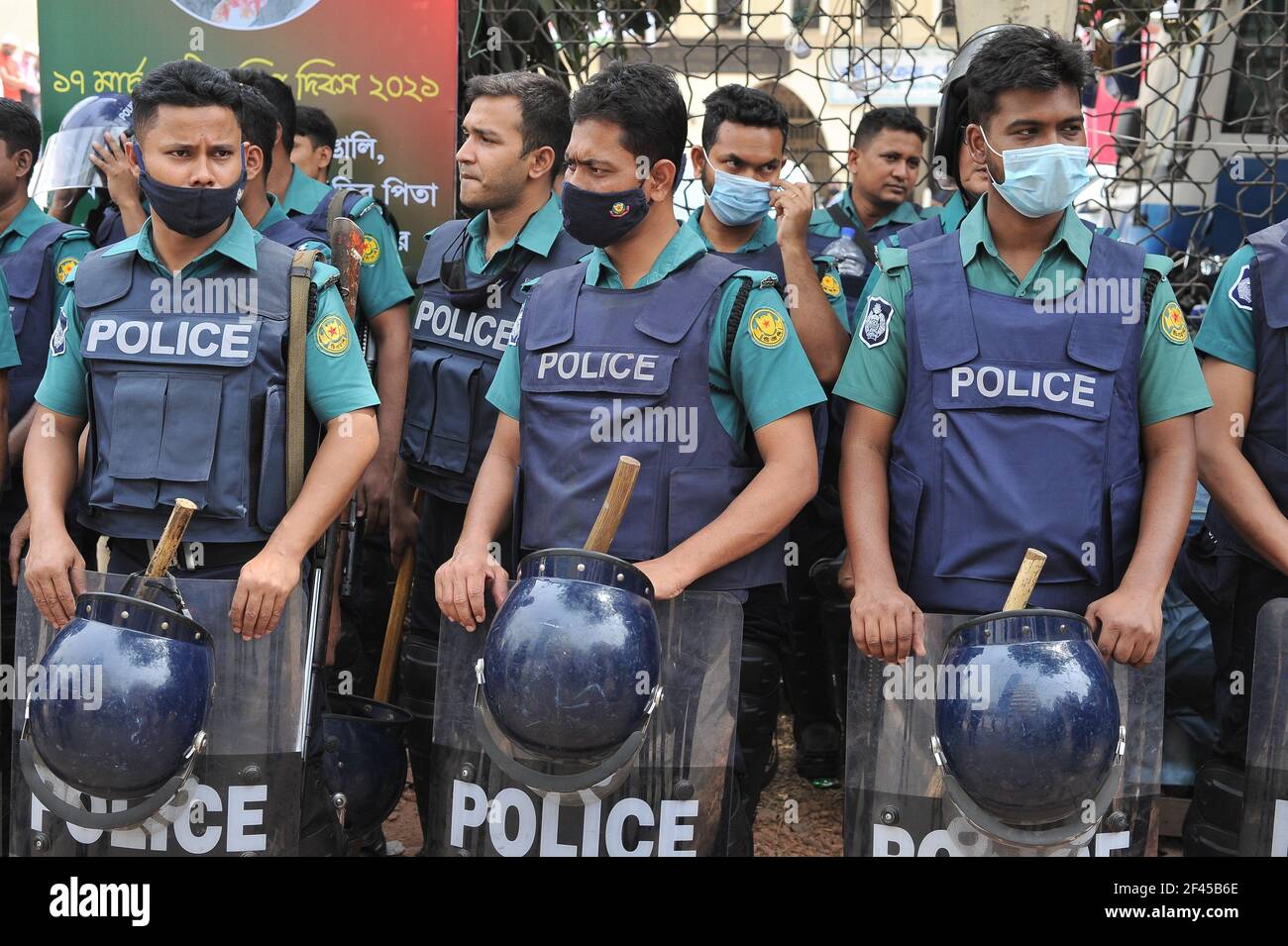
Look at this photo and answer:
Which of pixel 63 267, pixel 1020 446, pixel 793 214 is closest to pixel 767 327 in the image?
pixel 1020 446

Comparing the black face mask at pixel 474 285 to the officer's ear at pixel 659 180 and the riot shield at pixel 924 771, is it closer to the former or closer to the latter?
the officer's ear at pixel 659 180

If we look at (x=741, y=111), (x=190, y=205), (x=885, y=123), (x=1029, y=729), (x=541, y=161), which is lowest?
(x=1029, y=729)

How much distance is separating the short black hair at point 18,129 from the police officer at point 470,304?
4.51 feet

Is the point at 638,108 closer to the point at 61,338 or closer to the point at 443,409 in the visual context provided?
the point at 443,409

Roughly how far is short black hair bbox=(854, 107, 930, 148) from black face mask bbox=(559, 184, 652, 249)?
267 cm

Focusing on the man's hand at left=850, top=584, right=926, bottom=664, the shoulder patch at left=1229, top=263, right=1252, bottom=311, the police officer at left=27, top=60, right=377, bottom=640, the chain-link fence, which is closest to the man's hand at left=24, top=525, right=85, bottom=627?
the police officer at left=27, top=60, right=377, bottom=640

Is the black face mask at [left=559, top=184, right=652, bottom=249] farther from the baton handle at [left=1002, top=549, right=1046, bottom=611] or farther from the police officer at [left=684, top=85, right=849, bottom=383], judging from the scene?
the baton handle at [left=1002, top=549, right=1046, bottom=611]

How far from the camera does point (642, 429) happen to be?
114 inches

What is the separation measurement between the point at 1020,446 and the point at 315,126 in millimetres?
2983

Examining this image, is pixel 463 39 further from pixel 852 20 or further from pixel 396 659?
pixel 396 659

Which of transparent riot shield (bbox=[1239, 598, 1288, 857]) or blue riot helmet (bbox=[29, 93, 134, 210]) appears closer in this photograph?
transparent riot shield (bbox=[1239, 598, 1288, 857])

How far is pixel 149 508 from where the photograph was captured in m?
3.04

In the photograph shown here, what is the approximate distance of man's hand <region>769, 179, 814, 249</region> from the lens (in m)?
3.68
